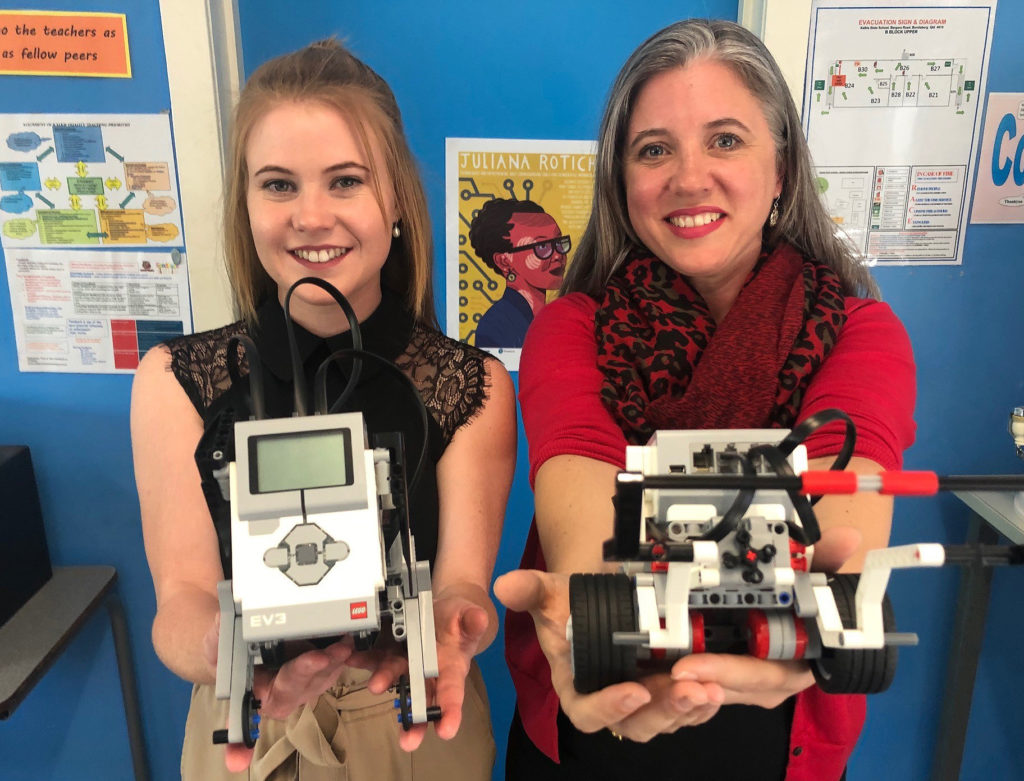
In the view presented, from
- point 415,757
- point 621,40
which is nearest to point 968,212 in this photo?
point 621,40

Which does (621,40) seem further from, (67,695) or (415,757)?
(67,695)

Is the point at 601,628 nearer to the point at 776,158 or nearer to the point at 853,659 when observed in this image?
the point at 853,659

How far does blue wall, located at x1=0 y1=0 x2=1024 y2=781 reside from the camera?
5.25 feet

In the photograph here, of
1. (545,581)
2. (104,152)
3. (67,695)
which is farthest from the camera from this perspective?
(67,695)

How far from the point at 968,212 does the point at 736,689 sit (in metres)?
1.57

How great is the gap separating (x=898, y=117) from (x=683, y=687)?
61.5 inches

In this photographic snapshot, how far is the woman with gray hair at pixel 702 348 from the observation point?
909 millimetres

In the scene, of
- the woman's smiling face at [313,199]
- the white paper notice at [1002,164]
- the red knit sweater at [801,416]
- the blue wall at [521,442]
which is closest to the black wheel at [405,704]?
the red knit sweater at [801,416]

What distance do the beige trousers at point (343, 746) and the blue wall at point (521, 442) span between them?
80cm

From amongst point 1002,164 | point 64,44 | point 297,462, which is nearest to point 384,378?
point 297,462

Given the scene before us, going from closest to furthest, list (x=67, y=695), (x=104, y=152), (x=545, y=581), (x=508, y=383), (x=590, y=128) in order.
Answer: (x=545, y=581)
(x=508, y=383)
(x=104, y=152)
(x=590, y=128)
(x=67, y=695)

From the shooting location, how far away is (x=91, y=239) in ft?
5.37

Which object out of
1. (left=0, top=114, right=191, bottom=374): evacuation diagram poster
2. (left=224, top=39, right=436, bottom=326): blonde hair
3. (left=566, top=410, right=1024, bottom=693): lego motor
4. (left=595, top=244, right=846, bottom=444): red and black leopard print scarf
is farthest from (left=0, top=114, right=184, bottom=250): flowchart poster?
(left=566, top=410, right=1024, bottom=693): lego motor

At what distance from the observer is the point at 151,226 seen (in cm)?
162
